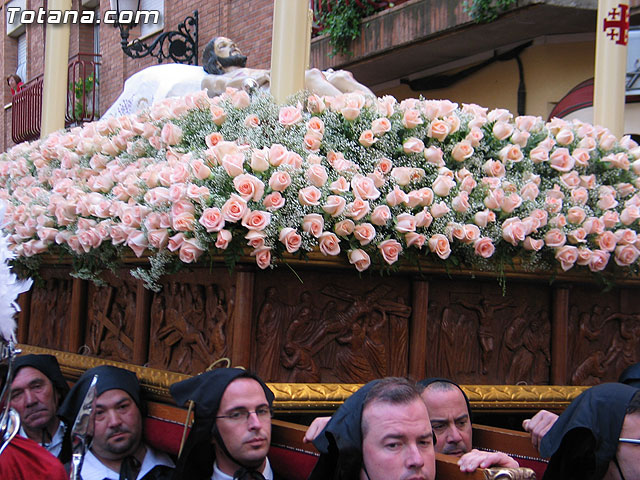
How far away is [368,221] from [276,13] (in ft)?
3.50

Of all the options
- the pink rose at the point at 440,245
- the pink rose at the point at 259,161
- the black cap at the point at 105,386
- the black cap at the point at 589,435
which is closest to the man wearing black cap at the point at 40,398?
the black cap at the point at 105,386

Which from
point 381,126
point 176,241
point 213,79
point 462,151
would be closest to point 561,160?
point 462,151

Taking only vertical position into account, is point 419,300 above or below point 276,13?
below

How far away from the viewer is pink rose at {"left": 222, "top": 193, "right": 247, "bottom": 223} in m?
3.00

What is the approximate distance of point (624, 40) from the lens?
172 inches

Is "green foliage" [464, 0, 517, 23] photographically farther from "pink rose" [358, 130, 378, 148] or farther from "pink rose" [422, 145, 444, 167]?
"pink rose" [358, 130, 378, 148]

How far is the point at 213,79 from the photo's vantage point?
452 centimetres

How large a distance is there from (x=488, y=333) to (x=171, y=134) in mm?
1520

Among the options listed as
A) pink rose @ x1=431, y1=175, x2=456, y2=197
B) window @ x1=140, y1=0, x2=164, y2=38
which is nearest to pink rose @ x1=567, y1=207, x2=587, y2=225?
pink rose @ x1=431, y1=175, x2=456, y2=197

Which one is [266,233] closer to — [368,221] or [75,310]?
[368,221]

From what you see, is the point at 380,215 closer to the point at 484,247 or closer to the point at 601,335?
the point at 484,247

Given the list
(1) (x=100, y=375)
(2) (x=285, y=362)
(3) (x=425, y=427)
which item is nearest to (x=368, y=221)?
(2) (x=285, y=362)

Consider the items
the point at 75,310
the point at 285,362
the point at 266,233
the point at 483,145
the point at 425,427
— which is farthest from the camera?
the point at 75,310

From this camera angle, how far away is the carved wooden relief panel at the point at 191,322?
11.1ft
